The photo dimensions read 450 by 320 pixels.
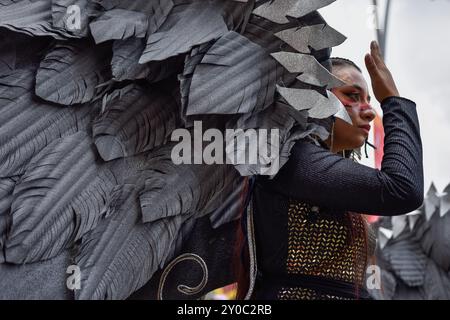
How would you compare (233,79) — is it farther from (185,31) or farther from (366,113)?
(366,113)

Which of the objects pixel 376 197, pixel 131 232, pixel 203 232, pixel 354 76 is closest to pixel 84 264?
pixel 131 232

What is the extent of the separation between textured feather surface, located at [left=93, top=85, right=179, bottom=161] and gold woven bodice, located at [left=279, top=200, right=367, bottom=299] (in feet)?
0.82

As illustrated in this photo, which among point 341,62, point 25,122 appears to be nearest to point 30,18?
point 25,122

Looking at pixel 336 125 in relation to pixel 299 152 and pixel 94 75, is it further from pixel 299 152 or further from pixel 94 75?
pixel 94 75

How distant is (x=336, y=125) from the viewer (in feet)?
3.77

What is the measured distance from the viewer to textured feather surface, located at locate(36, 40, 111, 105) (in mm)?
1046

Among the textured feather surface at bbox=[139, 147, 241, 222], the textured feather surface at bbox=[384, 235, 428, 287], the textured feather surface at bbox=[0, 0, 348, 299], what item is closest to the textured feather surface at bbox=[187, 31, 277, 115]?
the textured feather surface at bbox=[0, 0, 348, 299]

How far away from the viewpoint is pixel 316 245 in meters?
1.09

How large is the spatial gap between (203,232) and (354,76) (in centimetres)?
39

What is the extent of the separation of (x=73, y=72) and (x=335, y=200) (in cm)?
47

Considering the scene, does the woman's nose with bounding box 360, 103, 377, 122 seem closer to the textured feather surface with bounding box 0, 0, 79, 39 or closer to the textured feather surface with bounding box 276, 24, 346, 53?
the textured feather surface with bounding box 276, 24, 346, 53

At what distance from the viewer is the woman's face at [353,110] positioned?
45.6 inches

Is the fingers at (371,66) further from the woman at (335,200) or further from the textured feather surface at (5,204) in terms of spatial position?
the textured feather surface at (5,204)

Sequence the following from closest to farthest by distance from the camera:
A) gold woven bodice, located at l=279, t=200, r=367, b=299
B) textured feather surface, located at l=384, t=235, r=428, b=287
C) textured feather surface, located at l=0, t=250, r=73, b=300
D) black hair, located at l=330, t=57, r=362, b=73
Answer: textured feather surface, located at l=0, t=250, r=73, b=300, gold woven bodice, located at l=279, t=200, r=367, b=299, black hair, located at l=330, t=57, r=362, b=73, textured feather surface, located at l=384, t=235, r=428, b=287
